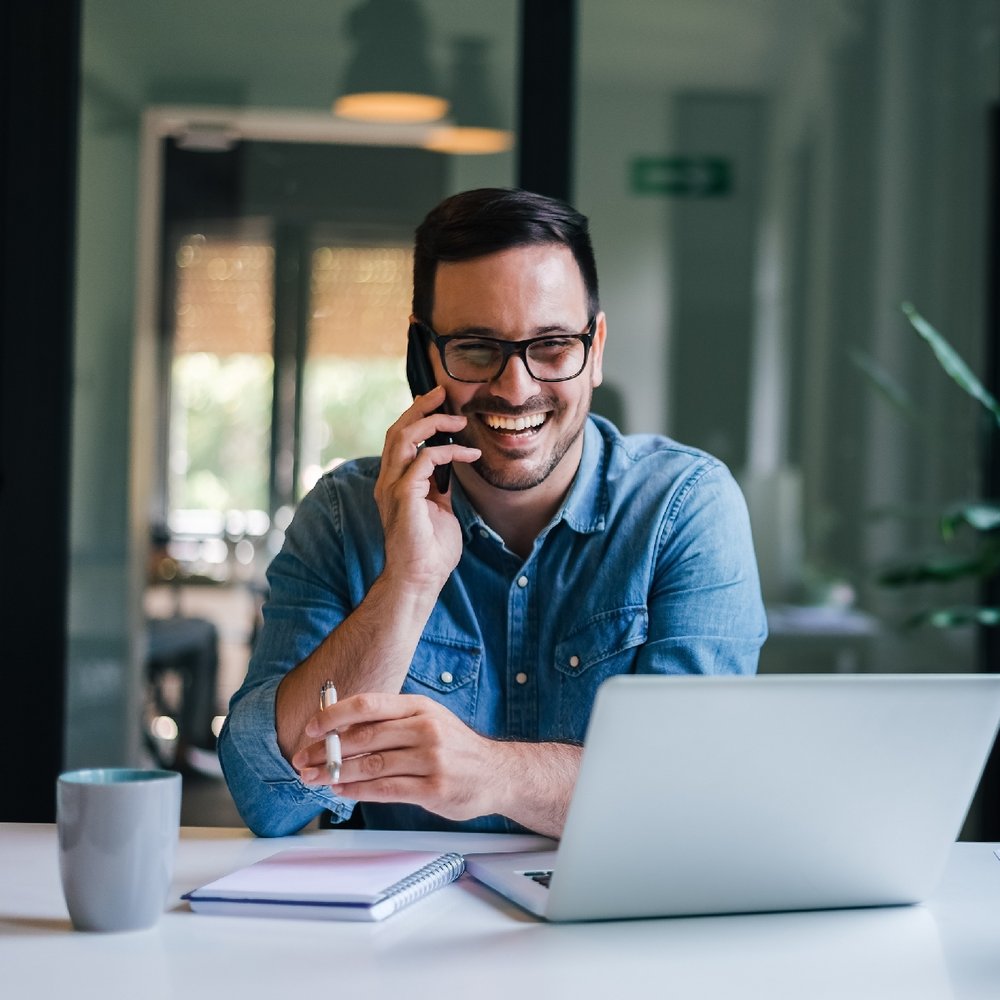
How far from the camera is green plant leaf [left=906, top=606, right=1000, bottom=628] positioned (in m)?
2.91

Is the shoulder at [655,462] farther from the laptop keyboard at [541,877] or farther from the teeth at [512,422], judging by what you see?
the laptop keyboard at [541,877]

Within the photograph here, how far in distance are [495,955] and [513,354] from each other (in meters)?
0.91

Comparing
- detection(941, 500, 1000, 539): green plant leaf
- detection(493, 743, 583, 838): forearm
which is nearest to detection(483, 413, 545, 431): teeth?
detection(493, 743, 583, 838): forearm

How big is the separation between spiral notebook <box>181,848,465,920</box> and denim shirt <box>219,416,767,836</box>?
42 cm

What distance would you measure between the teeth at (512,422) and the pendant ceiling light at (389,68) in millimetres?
1408

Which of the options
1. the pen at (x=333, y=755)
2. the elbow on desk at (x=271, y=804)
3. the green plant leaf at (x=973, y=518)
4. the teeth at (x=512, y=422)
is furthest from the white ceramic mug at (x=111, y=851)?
the green plant leaf at (x=973, y=518)

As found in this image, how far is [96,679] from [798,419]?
170 cm

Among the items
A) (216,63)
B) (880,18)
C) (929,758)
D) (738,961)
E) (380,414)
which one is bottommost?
(738,961)

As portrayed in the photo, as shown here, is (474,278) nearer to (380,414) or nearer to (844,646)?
(380,414)

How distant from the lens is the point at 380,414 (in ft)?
9.81

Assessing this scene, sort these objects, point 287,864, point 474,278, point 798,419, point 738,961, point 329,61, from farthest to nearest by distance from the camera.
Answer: point 798,419, point 329,61, point 474,278, point 287,864, point 738,961

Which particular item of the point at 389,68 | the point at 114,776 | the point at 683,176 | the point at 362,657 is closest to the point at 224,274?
the point at 389,68

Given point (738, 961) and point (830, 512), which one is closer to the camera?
point (738, 961)

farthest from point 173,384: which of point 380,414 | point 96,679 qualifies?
point 96,679
